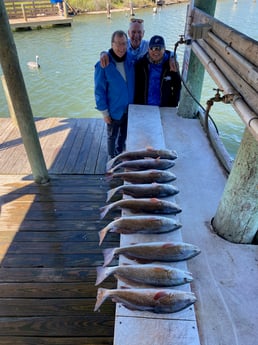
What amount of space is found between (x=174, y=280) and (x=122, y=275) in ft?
1.18

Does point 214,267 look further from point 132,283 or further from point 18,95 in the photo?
point 18,95

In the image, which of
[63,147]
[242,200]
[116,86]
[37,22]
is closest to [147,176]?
[242,200]

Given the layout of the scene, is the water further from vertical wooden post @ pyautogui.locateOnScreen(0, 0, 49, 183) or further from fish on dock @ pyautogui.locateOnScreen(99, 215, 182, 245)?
fish on dock @ pyautogui.locateOnScreen(99, 215, 182, 245)

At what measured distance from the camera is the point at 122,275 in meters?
1.93

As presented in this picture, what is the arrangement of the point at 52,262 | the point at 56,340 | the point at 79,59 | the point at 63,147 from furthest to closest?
1. the point at 79,59
2. the point at 63,147
3. the point at 52,262
4. the point at 56,340

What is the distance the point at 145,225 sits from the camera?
7.39 ft

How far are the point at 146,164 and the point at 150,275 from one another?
1.32 metres

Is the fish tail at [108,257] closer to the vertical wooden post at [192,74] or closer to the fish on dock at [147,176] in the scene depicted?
the fish on dock at [147,176]

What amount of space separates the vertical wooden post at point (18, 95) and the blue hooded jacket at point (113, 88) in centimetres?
96

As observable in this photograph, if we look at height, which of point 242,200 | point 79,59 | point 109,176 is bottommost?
point 79,59

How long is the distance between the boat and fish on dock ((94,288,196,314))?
5 centimetres

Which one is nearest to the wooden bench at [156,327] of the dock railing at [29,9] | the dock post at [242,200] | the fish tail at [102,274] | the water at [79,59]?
the fish tail at [102,274]

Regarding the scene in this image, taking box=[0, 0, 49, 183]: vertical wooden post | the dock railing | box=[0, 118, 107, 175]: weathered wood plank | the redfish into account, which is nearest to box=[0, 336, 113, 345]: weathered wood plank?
the redfish

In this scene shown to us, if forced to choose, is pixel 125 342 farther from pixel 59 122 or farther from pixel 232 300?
pixel 59 122
